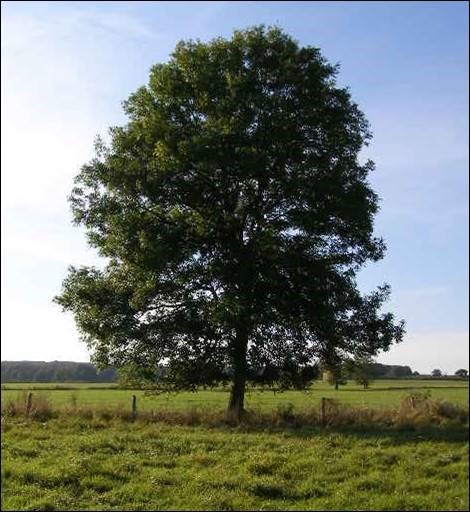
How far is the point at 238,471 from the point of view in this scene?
14586 millimetres

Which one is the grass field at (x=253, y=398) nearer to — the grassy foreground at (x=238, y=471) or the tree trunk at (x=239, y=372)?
the tree trunk at (x=239, y=372)

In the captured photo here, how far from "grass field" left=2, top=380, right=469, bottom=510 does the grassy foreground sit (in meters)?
0.02

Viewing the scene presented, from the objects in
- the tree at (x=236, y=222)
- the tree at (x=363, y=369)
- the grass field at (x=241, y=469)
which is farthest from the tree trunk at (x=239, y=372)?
the grass field at (x=241, y=469)

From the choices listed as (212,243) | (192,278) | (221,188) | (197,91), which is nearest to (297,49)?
(197,91)

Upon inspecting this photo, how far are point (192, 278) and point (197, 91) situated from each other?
8.21 meters

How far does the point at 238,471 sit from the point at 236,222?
14.3m

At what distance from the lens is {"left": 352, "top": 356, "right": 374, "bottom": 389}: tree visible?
28312 mm

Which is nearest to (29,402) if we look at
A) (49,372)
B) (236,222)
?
(236,222)

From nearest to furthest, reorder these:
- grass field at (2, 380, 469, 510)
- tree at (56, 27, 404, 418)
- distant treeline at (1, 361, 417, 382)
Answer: grass field at (2, 380, 469, 510), tree at (56, 27, 404, 418), distant treeline at (1, 361, 417, 382)

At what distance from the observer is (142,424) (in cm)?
2427

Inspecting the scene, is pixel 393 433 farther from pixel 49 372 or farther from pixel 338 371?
pixel 49 372

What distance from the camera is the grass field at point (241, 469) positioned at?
11.8 metres

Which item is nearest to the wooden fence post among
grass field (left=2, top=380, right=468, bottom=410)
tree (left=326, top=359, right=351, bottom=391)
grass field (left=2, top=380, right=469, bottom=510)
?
grass field (left=2, top=380, right=468, bottom=410)

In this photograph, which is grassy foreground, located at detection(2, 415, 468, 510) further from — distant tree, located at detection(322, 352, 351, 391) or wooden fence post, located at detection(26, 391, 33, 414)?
wooden fence post, located at detection(26, 391, 33, 414)
